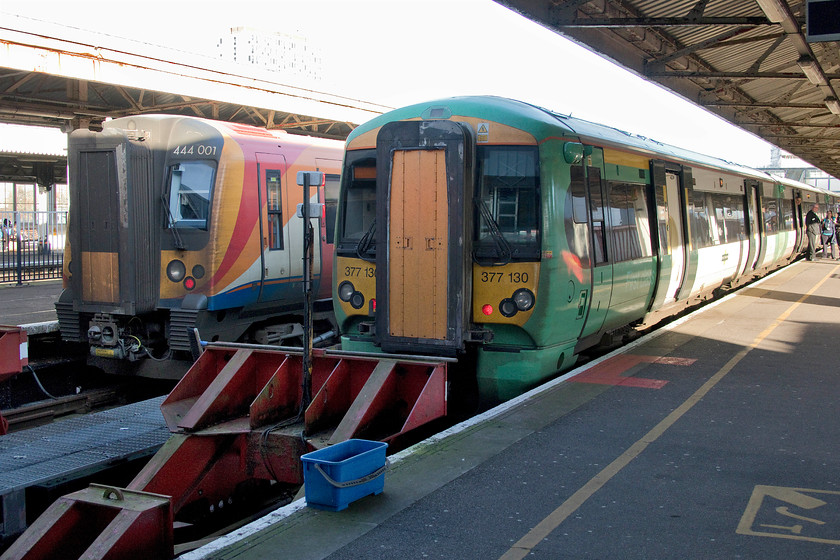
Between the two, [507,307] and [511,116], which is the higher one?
[511,116]

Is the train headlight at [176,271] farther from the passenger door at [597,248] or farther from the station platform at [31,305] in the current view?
the passenger door at [597,248]

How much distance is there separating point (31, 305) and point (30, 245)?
21.4 feet

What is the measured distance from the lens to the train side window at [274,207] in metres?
11.1

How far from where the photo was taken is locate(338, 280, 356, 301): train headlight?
8398mm

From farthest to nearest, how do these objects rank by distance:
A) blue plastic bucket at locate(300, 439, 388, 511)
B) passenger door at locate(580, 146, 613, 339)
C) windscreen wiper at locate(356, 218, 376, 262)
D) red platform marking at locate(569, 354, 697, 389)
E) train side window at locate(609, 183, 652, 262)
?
1. train side window at locate(609, 183, 652, 262)
2. passenger door at locate(580, 146, 613, 339)
3. red platform marking at locate(569, 354, 697, 389)
4. windscreen wiper at locate(356, 218, 376, 262)
5. blue plastic bucket at locate(300, 439, 388, 511)

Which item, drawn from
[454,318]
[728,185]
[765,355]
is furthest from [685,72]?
[454,318]

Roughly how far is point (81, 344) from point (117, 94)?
10.6 metres

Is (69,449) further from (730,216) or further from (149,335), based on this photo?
(730,216)

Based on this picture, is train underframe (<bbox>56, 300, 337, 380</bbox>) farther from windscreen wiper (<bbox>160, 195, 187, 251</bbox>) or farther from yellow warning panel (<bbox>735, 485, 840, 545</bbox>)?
yellow warning panel (<bbox>735, 485, 840, 545</bbox>)

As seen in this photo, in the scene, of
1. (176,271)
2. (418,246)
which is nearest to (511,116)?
(418,246)

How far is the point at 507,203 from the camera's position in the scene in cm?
785

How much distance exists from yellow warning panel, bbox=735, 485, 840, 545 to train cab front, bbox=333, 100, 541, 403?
300cm

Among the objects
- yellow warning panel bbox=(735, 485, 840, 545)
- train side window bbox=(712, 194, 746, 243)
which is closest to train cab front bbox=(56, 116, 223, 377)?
yellow warning panel bbox=(735, 485, 840, 545)

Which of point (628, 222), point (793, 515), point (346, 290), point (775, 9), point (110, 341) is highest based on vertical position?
point (775, 9)
